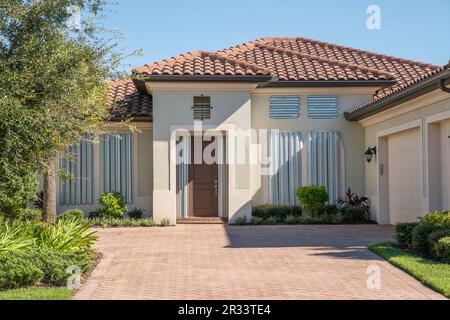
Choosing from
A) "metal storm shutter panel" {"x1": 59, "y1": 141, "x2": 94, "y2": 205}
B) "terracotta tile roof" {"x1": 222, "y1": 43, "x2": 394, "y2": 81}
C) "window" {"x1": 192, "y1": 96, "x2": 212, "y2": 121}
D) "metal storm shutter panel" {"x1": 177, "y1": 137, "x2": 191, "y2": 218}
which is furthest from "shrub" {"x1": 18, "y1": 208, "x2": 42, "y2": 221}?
"terracotta tile roof" {"x1": 222, "y1": 43, "x2": 394, "y2": 81}

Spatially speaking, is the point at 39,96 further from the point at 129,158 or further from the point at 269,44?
the point at 269,44

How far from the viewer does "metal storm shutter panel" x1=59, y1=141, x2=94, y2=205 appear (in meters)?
20.4

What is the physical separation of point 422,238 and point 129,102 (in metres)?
11.7

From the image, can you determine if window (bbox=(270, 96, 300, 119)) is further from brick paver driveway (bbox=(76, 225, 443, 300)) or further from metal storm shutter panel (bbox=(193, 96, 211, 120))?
brick paver driveway (bbox=(76, 225, 443, 300))

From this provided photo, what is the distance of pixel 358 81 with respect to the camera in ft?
66.3

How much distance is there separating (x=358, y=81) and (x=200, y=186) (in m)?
5.60

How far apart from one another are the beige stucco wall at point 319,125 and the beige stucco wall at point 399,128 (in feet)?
1.08

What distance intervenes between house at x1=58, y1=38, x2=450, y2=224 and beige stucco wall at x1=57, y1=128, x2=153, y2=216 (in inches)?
1.2

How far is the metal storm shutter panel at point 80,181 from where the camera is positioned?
20359 mm

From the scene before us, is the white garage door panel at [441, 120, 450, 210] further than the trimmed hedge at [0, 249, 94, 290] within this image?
Yes

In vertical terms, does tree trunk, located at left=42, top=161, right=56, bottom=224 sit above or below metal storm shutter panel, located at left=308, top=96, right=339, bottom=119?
below

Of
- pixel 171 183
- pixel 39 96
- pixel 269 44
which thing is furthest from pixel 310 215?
pixel 39 96

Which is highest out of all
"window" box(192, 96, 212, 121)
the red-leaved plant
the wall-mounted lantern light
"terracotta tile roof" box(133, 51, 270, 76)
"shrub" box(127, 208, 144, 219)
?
"terracotta tile roof" box(133, 51, 270, 76)

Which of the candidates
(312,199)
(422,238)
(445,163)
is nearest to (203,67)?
(312,199)
